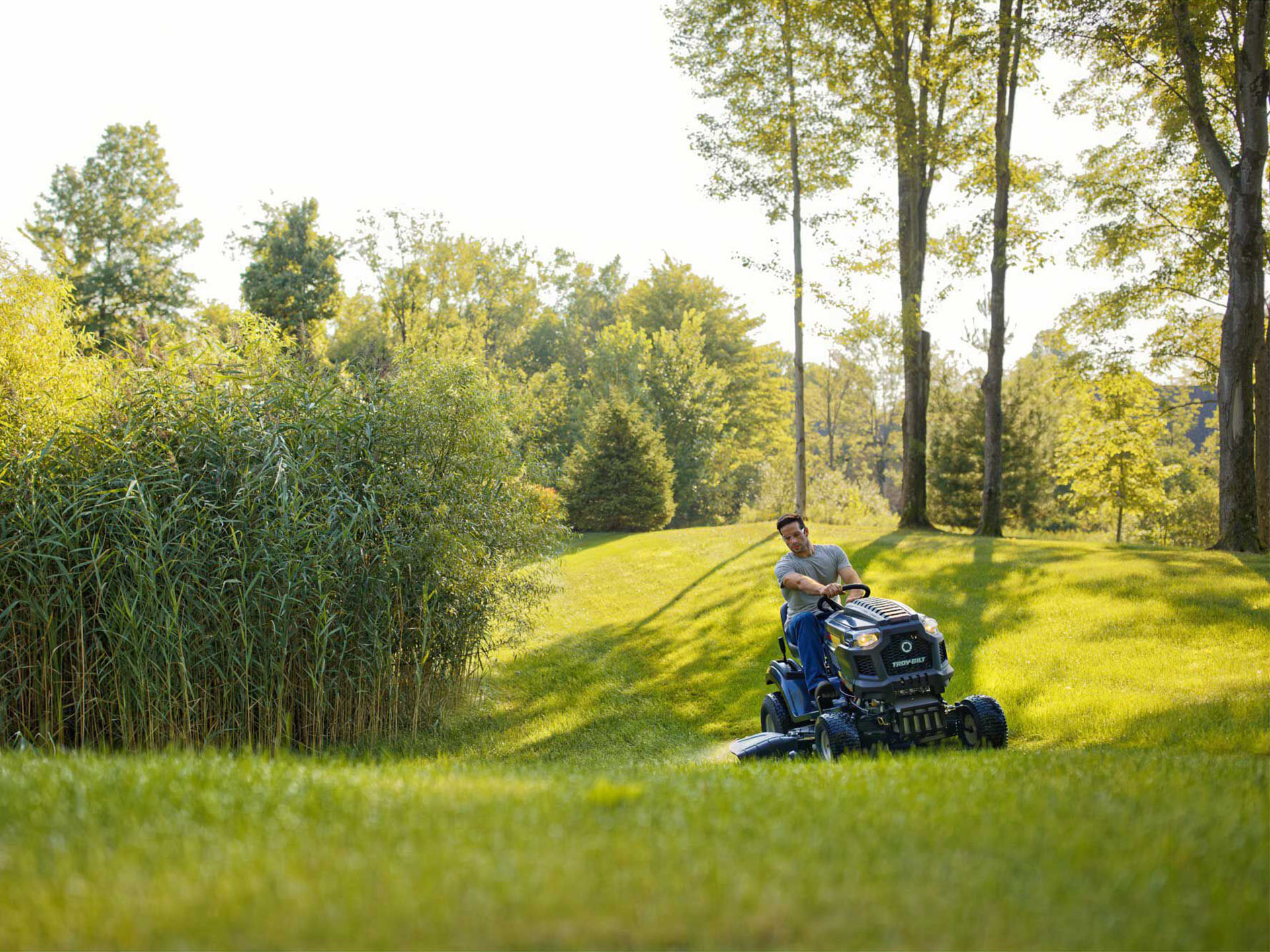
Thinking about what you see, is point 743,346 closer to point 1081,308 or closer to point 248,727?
point 1081,308

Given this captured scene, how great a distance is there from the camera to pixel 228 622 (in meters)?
6.70

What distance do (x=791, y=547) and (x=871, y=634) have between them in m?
1.20

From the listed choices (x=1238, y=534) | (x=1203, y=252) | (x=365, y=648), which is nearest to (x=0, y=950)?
(x=365, y=648)

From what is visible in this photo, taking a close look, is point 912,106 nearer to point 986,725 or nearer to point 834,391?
point 986,725

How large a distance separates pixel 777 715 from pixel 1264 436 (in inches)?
542

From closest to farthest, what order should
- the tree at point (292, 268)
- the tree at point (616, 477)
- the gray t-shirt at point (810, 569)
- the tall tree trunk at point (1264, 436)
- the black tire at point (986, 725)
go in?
the black tire at point (986, 725), the gray t-shirt at point (810, 569), the tall tree trunk at point (1264, 436), the tree at point (616, 477), the tree at point (292, 268)

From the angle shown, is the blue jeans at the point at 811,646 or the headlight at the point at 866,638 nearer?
the headlight at the point at 866,638

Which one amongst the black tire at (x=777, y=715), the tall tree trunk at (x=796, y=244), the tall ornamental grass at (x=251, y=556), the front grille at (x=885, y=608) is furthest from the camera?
the tall tree trunk at (x=796, y=244)

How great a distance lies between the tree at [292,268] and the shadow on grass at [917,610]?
24281 millimetres

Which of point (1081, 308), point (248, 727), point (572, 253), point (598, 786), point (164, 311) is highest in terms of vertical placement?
point (572, 253)

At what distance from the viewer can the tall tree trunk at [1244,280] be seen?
12.8 metres

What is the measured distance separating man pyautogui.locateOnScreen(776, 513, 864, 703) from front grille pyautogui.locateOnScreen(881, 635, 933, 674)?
0.60 metres

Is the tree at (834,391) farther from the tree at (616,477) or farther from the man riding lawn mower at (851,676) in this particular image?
the man riding lawn mower at (851,676)

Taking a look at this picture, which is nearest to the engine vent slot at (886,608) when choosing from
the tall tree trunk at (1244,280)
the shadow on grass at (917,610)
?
the shadow on grass at (917,610)
